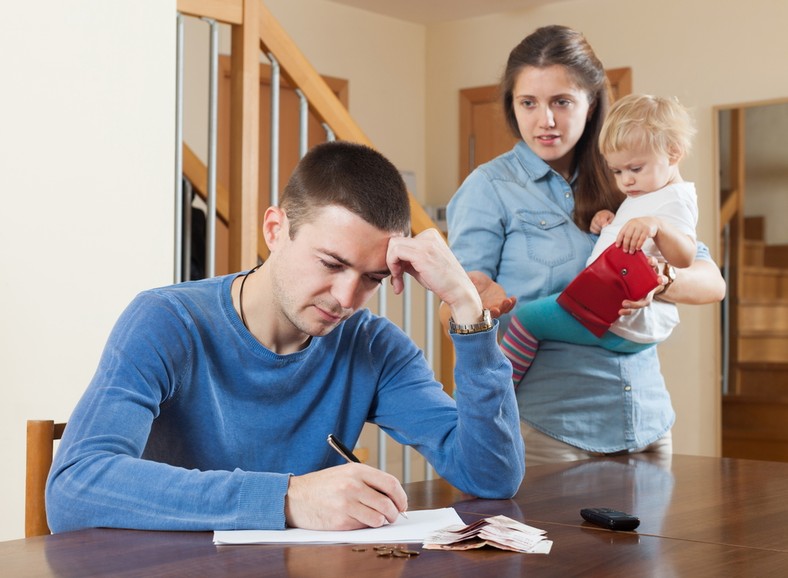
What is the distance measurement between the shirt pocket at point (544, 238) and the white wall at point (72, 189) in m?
0.89

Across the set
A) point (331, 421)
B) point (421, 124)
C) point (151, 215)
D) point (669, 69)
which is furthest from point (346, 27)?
point (331, 421)

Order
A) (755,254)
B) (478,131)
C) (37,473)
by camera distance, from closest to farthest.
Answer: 1. (37,473)
2. (755,254)
3. (478,131)

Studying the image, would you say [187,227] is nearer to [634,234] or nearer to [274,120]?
[274,120]

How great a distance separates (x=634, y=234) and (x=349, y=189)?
0.68 metres

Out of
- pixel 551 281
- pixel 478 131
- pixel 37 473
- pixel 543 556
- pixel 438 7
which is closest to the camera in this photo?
pixel 543 556

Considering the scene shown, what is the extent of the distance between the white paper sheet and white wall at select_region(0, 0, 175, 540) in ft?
3.84

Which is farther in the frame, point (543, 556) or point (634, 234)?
point (634, 234)

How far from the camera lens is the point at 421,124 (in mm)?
6242

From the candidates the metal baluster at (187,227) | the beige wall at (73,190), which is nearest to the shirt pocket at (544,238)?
the beige wall at (73,190)

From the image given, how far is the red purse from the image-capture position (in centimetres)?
184

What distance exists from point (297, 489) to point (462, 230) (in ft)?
3.04

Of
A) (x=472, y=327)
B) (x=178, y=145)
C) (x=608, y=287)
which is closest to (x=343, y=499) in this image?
(x=472, y=327)

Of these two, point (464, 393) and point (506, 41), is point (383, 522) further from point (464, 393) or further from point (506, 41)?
point (506, 41)

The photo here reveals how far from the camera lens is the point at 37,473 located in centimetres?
137
